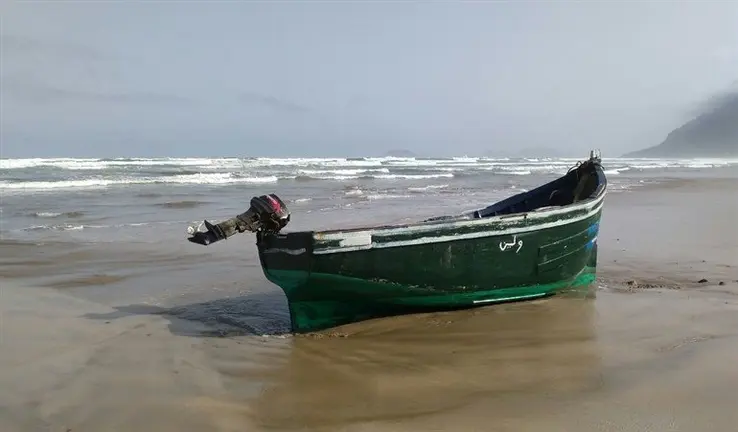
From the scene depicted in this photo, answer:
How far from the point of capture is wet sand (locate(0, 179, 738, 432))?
10.3 ft

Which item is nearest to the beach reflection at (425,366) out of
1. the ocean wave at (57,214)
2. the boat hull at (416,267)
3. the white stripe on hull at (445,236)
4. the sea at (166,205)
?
the boat hull at (416,267)

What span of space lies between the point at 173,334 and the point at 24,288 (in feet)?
8.91

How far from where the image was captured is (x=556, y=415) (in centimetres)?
309

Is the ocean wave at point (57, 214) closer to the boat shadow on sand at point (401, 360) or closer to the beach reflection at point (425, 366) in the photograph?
the boat shadow on sand at point (401, 360)

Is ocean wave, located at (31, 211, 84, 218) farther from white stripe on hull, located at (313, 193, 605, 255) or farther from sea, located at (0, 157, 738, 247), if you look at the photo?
white stripe on hull, located at (313, 193, 605, 255)

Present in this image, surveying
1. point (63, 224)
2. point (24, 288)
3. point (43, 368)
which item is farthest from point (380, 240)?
point (63, 224)

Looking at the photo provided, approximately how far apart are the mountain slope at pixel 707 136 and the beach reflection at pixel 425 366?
119 metres

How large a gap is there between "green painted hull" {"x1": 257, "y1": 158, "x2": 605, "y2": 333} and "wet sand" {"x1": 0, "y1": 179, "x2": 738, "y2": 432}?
18 centimetres

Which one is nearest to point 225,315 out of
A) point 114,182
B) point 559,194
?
point 559,194

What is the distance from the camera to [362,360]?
4059 millimetres

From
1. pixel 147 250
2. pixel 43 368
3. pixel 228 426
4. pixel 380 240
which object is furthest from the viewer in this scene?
pixel 147 250

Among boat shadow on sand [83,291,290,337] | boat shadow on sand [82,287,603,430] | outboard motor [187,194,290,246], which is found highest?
outboard motor [187,194,290,246]

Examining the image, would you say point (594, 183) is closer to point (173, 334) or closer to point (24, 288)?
point (173, 334)

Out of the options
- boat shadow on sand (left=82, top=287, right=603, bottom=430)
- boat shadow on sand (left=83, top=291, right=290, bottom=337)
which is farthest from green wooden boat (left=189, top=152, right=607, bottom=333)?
boat shadow on sand (left=83, top=291, right=290, bottom=337)
